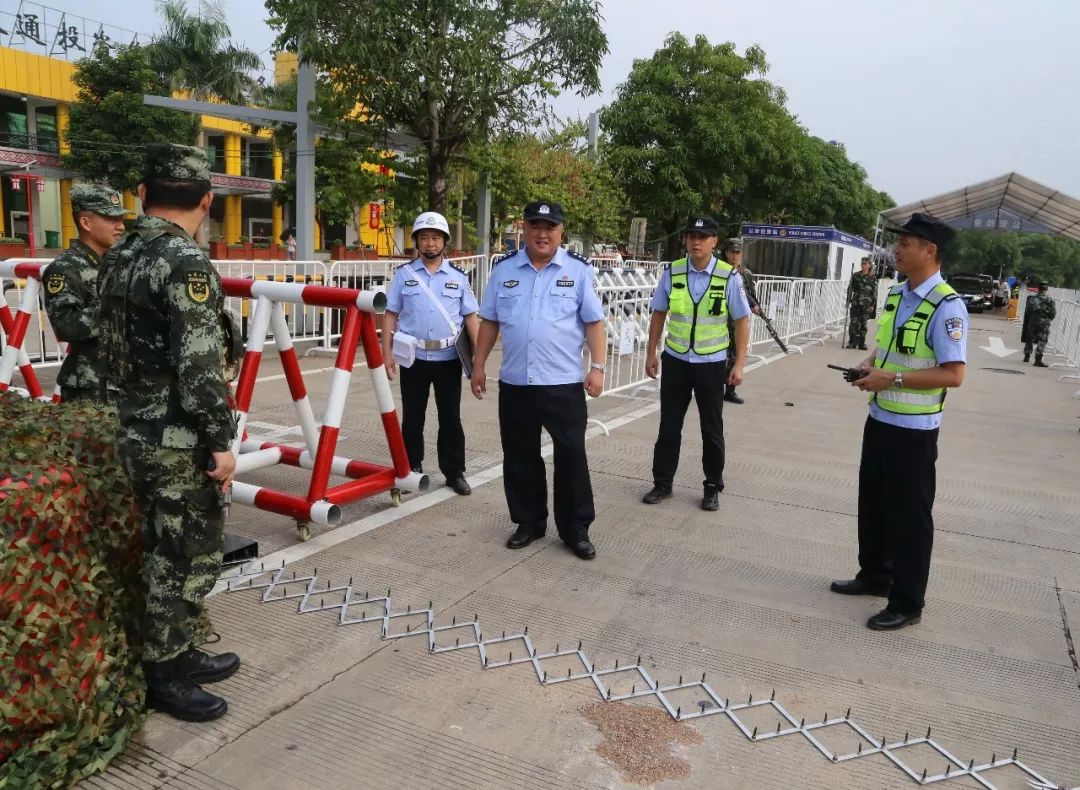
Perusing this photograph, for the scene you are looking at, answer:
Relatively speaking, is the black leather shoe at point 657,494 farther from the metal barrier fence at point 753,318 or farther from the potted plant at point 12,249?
the potted plant at point 12,249

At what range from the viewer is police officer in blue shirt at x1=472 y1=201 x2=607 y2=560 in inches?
165

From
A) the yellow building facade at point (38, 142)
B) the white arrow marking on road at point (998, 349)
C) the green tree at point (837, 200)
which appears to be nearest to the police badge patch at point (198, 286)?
the white arrow marking on road at point (998, 349)

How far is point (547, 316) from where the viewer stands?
421 cm

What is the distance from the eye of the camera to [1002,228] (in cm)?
2847

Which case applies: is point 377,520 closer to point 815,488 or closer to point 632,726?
point 632,726

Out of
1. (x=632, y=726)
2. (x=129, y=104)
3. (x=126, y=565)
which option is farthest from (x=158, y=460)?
(x=129, y=104)

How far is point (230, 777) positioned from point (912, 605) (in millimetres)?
2780

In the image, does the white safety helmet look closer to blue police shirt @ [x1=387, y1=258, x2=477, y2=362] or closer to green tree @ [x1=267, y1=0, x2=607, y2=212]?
blue police shirt @ [x1=387, y1=258, x2=477, y2=362]

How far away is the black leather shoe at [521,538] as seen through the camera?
437cm

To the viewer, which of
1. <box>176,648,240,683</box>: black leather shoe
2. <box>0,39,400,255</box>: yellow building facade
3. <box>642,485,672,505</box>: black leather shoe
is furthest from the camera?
<box>0,39,400,255</box>: yellow building facade

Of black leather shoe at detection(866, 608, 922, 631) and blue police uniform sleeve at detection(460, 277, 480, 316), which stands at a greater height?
blue police uniform sleeve at detection(460, 277, 480, 316)

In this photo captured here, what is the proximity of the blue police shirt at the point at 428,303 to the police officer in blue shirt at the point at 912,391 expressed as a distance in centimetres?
238

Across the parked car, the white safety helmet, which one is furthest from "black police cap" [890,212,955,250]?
the parked car

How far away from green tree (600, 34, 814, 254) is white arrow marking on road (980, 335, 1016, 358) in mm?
10105
